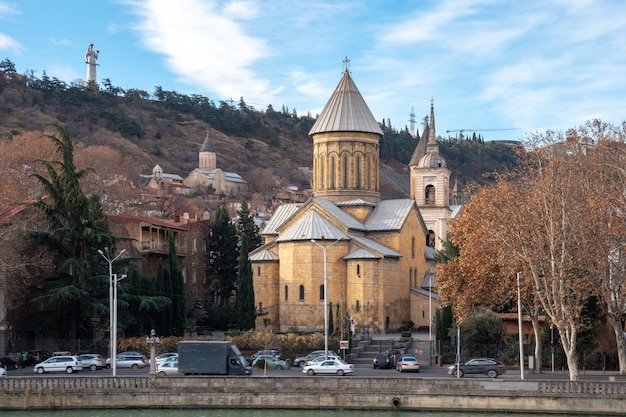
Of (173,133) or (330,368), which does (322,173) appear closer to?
(330,368)

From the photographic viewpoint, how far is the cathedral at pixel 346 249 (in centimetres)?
5325

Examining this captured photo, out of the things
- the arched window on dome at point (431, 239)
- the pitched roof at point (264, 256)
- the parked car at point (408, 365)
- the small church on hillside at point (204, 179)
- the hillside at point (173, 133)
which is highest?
the hillside at point (173, 133)

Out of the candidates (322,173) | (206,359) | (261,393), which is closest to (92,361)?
(206,359)

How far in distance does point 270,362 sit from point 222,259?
2625 cm

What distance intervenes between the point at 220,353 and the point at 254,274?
2235cm

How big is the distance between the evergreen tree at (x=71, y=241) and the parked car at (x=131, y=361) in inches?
111

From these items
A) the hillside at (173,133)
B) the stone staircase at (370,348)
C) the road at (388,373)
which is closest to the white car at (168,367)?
the road at (388,373)

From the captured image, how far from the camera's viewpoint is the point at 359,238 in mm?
55812

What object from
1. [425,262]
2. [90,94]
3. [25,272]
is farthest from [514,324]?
[90,94]

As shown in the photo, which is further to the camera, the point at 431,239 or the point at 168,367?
the point at 431,239

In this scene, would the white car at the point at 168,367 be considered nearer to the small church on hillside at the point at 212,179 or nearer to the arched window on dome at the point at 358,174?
the arched window on dome at the point at 358,174

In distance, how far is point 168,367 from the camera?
36.4m

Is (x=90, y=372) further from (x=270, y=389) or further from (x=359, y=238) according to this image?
(x=359, y=238)

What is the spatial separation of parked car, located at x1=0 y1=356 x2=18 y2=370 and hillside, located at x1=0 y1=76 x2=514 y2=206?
88.0m
